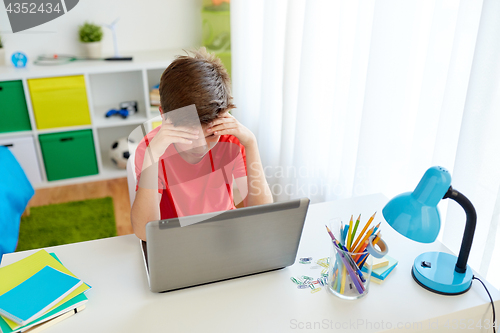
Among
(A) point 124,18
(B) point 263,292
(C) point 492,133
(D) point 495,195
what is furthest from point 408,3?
(A) point 124,18

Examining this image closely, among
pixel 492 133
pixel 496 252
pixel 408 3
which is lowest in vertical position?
pixel 496 252

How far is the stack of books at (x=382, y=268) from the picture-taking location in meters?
1.04

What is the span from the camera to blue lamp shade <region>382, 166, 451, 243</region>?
892 mm

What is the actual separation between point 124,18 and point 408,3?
2.31 meters

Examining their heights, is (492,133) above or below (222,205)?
above

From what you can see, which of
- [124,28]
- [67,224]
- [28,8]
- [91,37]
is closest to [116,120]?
[91,37]

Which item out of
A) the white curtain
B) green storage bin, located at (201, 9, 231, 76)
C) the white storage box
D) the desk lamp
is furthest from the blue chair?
the desk lamp

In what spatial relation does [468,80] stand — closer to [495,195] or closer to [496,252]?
[495,195]

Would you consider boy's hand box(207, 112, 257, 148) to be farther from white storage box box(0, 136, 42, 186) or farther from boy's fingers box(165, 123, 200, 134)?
white storage box box(0, 136, 42, 186)

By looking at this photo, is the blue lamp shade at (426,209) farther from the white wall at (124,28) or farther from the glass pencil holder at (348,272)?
the white wall at (124,28)

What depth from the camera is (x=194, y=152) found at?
1.37m

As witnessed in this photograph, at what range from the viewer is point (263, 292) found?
3.29ft

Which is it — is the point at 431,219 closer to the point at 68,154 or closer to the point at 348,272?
the point at 348,272

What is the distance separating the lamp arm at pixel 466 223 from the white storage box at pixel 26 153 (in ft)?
8.79
